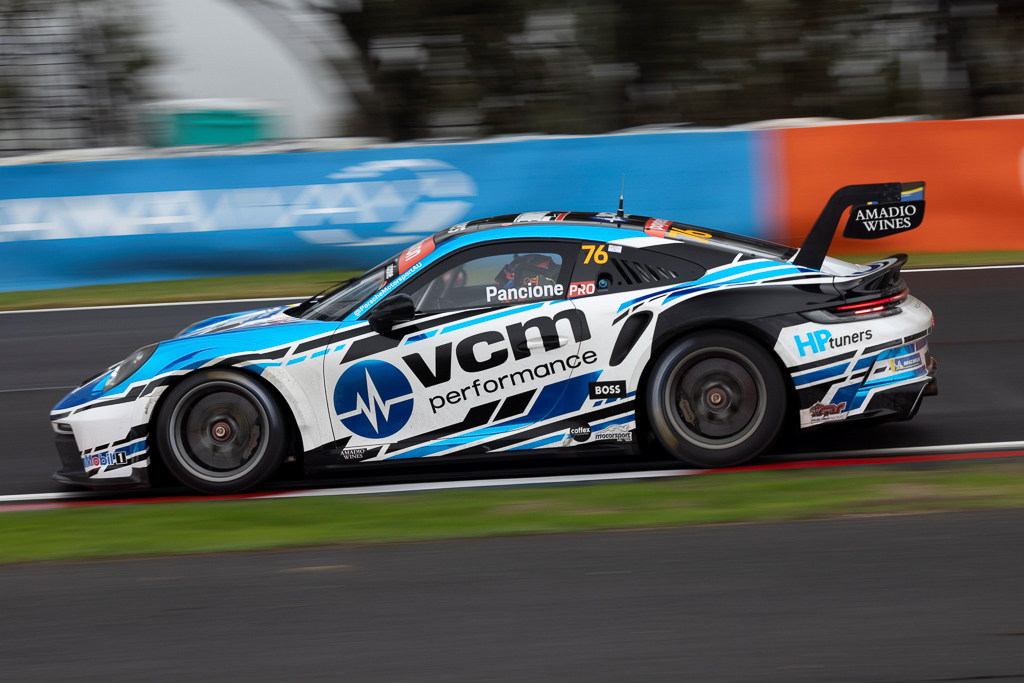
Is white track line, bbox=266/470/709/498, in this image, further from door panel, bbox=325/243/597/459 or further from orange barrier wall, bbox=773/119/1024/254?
orange barrier wall, bbox=773/119/1024/254

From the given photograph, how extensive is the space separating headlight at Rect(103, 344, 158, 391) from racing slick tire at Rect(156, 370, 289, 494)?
0.27 meters

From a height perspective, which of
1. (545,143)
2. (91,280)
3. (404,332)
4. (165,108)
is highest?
(165,108)

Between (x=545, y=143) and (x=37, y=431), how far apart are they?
7.07m

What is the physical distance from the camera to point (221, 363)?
17.9 ft

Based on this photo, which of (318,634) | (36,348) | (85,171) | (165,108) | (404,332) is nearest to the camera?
(318,634)

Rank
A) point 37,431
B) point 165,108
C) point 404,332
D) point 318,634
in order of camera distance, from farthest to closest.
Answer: point 165,108, point 37,431, point 404,332, point 318,634

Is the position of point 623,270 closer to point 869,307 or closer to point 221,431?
point 869,307

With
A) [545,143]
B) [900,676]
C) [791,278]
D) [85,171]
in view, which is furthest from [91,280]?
[900,676]

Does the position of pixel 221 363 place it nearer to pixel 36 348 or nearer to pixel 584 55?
pixel 36 348

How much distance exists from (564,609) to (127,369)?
303 cm

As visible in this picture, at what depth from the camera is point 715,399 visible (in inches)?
215

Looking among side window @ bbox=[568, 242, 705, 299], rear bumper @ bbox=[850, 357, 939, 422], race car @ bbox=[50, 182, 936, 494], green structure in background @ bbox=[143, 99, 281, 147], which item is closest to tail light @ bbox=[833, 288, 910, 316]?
race car @ bbox=[50, 182, 936, 494]

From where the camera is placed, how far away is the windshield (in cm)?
560

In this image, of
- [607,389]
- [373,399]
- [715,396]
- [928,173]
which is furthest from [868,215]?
[928,173]
